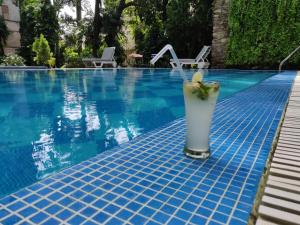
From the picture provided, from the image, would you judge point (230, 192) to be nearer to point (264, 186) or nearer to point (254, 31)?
point (264, 186)

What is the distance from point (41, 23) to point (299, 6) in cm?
1330

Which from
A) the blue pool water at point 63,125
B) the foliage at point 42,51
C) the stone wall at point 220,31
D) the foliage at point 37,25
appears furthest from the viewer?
the foliage at point 37,25

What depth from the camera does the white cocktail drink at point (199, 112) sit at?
4.95 feet

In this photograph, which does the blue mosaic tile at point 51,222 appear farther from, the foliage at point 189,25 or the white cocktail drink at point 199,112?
the foliage at point 189,25

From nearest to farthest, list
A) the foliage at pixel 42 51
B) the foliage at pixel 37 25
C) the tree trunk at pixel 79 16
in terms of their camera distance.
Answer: the foliage at pixel 42 51 < the foliage at pixel 37 25 < the tree trunk at pixel 79 16

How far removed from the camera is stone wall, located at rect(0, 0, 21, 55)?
51.6 ft

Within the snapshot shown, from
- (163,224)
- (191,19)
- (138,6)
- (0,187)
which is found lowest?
(0,187)

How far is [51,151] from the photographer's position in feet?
6.95

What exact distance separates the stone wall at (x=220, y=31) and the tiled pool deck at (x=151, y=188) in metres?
11.6

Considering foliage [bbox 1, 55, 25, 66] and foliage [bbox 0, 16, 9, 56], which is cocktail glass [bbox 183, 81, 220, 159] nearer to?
foliage [bbox 1, 55, 25, 66]

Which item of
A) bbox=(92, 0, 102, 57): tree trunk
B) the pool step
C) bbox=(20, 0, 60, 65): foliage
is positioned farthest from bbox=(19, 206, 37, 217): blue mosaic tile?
bbox=(92, 0, 102, 57): tree trunk

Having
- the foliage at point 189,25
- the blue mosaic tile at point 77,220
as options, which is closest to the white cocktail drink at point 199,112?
the blue mosaic tile at point 77,220

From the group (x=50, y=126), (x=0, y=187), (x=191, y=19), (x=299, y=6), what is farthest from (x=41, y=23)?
(x=0, y=187)

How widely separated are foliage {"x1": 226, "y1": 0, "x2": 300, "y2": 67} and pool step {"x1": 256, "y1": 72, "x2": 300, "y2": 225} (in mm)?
10765
